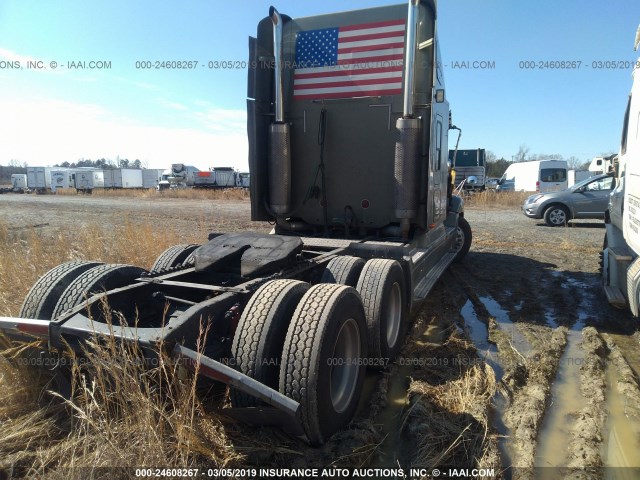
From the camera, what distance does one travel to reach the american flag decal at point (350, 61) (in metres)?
5.12

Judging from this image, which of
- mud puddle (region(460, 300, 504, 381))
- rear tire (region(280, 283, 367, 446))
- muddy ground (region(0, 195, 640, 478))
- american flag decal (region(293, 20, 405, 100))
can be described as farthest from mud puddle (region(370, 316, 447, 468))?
american flag decal (region(293, 20, 405, 100))

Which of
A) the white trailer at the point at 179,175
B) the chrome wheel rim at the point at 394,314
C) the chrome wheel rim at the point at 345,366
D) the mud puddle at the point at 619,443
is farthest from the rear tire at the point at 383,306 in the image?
the white trailer at the point at 179,175

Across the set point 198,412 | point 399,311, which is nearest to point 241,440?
point 198,412

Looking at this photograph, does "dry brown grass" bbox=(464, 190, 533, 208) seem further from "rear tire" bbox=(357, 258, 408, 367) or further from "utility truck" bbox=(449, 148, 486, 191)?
"rear tire" bbox=(357, 258, 408, 367)

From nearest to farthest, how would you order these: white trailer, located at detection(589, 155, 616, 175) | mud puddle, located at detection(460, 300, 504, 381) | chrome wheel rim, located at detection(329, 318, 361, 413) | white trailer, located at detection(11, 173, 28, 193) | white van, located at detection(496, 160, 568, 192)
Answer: chrome wheel rim, located at detection(329, 318, 361, 413) → mud puddle, located at detection(460, 300, 504, 381) → white trailer, located at detection(589, 155, 616, 175) → white van, located at detection(496, 160, 568, 192) → white trailer, located at detection(11, 173, 28, 193)

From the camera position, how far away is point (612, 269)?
5.25 metres

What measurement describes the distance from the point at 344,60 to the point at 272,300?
379 cm

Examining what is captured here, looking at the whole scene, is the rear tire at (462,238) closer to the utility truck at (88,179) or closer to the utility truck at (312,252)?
the utility truck at (312,252)

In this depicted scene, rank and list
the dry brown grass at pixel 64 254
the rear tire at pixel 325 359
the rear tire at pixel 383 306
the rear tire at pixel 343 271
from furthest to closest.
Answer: the dry brown grass at pixel 64 254 → the rear tire at pixel 343 271 → the rear tire at pixel 383 306 → the rear tire at pixel 325 359

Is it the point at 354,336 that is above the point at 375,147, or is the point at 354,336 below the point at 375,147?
below

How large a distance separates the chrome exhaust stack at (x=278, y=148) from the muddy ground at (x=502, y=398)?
2361mm

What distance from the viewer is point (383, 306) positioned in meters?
3.71

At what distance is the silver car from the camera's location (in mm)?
14219

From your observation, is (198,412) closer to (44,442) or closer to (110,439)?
(110,439)
